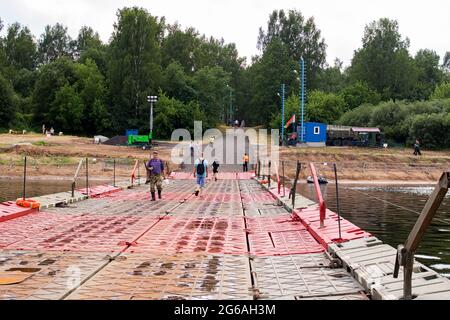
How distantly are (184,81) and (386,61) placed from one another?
31.4m

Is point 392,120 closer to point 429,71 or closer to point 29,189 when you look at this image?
point 429,71

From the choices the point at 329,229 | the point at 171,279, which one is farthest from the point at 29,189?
the point at 171,279

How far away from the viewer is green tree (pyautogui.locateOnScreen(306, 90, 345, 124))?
82188 millimetres

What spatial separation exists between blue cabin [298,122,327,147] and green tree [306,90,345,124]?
19.7 meters

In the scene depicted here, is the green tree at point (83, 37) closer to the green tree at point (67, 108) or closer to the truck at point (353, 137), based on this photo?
the green tree at point (67, 108)

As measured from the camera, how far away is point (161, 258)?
9055mm

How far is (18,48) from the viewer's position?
101875mm

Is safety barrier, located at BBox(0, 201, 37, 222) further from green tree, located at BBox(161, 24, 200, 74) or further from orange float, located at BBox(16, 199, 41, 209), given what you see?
green tree, located at BBox(161, 24, 200, 74)

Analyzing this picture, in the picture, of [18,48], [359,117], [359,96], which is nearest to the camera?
[359,117]

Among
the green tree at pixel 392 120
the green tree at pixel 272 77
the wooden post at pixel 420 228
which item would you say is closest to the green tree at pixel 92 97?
the green tree at pixel 272 77

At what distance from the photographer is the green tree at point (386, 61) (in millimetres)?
88438

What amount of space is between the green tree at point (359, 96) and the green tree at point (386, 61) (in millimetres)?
3130
